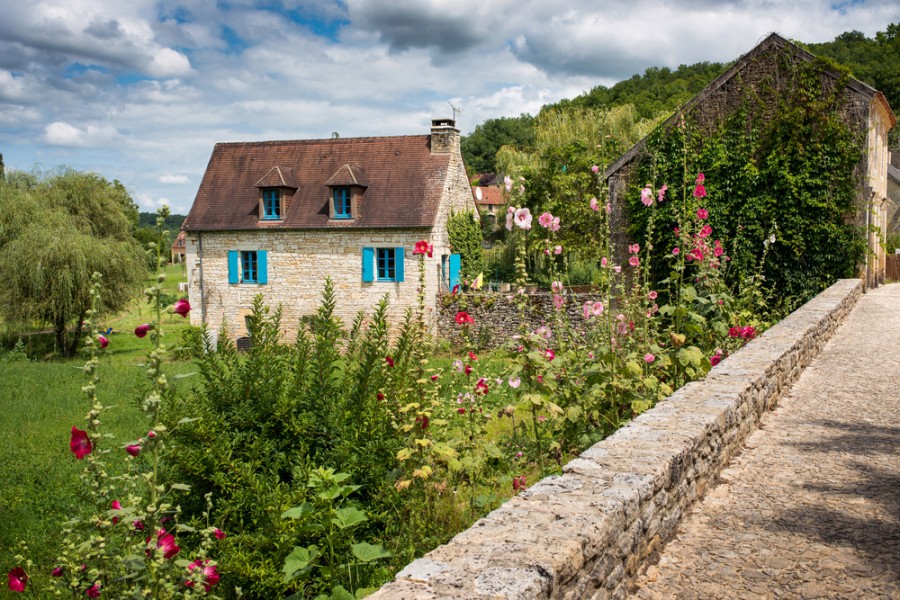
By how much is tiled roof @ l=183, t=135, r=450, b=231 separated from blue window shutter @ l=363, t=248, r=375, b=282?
36.9 inches

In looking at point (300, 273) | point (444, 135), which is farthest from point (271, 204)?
point (444, 135)

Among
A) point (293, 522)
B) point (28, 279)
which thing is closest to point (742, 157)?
point (293, 522)

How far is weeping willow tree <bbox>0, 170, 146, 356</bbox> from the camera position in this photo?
23.2m

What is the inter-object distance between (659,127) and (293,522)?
1312 centimetres

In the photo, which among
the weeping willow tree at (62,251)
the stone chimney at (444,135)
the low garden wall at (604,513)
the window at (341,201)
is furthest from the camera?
the stone chimney at (444,135)

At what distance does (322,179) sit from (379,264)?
13.9 feet

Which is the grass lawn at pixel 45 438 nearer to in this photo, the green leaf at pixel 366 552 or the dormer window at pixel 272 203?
the green leaf at pixel 366 552

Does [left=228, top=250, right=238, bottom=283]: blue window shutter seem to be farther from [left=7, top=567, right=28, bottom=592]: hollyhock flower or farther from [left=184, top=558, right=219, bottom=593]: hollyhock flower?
[left=184, top=558, right=219, bottom=593]: hollyhock flower

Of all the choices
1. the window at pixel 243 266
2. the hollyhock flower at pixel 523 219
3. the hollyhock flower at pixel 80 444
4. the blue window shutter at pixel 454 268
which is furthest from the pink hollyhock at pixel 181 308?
the window at pixel 243 266

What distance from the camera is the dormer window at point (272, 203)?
81.7 feet

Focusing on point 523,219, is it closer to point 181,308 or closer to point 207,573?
point 181,308

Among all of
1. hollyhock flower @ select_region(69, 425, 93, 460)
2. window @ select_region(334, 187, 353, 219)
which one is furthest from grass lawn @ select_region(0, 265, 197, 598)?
window @ select_region(334, 187, 353, 219)

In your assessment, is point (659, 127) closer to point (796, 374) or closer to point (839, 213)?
point (839, 213)

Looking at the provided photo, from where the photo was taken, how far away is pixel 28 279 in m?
23.1
